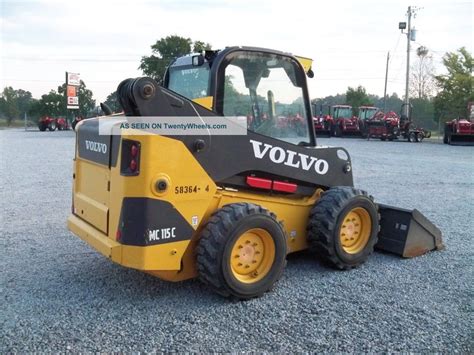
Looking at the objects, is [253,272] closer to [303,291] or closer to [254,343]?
[303,291]

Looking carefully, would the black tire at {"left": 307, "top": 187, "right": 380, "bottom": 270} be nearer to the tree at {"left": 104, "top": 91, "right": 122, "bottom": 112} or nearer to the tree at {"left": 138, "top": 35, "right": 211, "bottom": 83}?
the tree at {"left": 104, "top": 91, "right": 122, "bottom": 112}

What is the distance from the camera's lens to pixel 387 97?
174 feet

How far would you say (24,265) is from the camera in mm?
4773

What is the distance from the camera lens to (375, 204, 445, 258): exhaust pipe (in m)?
5.09

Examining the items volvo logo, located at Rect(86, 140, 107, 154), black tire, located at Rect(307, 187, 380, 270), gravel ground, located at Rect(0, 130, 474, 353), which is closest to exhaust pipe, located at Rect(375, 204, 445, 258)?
gravel ground, located at Rect(0, 130, 474, 353)

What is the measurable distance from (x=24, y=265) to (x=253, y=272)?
97.8 inches

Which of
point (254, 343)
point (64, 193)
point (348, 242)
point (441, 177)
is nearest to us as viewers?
point (254, 343)

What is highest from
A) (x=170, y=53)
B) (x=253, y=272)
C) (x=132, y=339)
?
(x=170, y=53)

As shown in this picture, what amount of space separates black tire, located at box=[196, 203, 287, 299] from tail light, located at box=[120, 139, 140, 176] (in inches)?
30.0

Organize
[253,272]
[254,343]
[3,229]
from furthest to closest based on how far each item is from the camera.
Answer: [3,229] → [253,272] → [254,343]

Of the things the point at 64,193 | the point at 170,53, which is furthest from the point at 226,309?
the point at 170,53

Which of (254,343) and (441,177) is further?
(441,177)

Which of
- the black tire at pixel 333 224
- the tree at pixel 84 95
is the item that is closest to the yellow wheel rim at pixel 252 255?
the black tire at pixel 333 224

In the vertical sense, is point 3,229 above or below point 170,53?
below
